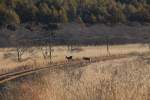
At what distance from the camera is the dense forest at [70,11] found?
3593 inches

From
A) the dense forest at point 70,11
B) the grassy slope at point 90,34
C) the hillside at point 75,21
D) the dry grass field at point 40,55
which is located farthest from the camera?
the dense forest at point 70,11

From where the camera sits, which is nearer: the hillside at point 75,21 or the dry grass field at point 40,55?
the dry grass field at point 40,55

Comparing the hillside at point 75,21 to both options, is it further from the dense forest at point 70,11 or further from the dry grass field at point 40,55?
the dry grass field at point 40,55

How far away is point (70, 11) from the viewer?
97.4 meters

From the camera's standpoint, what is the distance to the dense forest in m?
91.2

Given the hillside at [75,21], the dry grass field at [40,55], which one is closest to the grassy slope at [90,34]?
the hillside at [75,21]

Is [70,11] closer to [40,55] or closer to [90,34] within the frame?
[90,34]

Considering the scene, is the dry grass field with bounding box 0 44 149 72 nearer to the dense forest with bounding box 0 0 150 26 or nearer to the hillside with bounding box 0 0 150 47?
the hillside with bounding box 0 0 150 47

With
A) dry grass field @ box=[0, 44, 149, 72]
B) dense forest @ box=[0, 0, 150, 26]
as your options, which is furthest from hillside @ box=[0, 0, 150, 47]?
dry grass field @ box=[0, 44, 149, 72]

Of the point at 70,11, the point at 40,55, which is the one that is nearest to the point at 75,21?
the point at 70,11

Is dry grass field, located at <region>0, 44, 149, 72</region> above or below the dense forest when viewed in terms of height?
below

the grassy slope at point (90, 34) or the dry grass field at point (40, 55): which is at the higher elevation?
the grassy slope at point (90, 34)

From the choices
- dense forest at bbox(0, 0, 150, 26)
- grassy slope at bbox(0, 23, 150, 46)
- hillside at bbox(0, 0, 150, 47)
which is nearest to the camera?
grassy slope at bbox(0, 23, 150, 46)

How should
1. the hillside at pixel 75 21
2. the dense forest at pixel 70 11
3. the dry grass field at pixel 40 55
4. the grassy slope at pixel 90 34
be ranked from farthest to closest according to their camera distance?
the dense forest at pixel 70 11, the hillside at pixel 75 21, the grassy slope at pixel 90 34, the dry grass field at pixel 40 55
